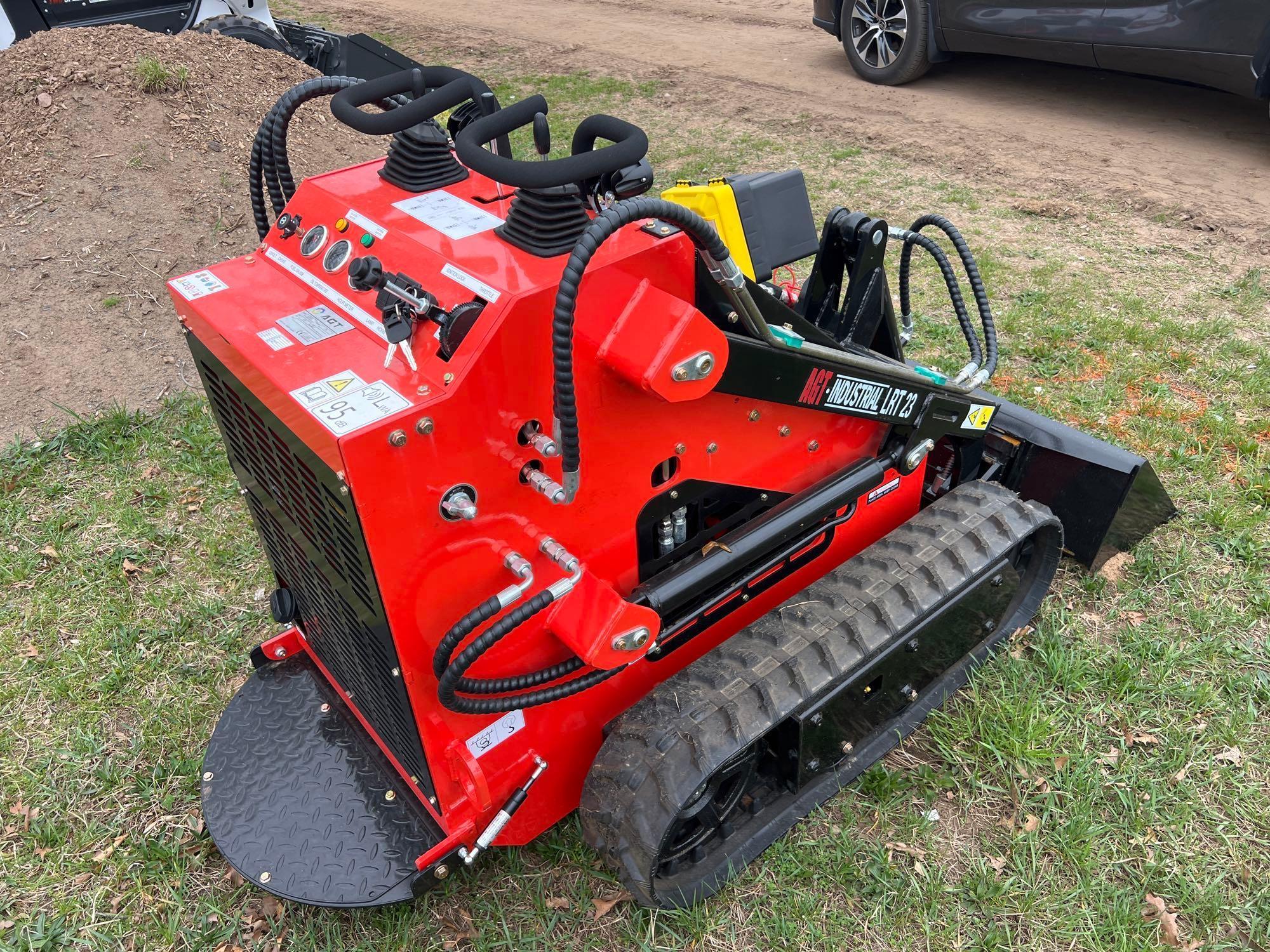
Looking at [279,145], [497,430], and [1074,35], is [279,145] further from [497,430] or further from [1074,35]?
[1074,35]

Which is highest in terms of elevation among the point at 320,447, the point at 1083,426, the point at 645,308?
the point at 645,308

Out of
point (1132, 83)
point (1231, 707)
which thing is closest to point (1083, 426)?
point (1231, 707)

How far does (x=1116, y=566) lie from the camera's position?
3.60m

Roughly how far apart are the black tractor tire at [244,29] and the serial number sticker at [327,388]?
22.7 ft

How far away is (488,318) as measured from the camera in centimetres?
189

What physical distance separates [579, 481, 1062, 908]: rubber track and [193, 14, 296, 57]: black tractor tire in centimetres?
707

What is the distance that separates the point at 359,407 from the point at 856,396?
1351 mm

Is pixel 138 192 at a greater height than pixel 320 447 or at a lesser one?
lesser

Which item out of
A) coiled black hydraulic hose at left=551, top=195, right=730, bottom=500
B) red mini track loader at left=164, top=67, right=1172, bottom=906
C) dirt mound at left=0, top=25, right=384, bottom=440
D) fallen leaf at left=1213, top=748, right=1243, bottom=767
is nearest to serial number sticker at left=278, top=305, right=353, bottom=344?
red mini track loader at left=164, top=67, right=1172, bottom=906

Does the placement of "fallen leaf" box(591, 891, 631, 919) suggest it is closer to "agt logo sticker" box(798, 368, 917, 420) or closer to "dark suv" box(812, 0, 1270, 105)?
"agt logo sticker" box(798, 368, 917, 420)

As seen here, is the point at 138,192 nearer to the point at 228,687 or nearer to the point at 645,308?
the point at 228,687

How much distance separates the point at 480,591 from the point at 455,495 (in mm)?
280

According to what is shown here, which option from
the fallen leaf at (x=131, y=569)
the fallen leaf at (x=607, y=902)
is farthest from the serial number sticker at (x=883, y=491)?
the fallen leaf at (x=131, y=569)

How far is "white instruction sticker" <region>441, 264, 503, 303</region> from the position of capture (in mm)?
1915
